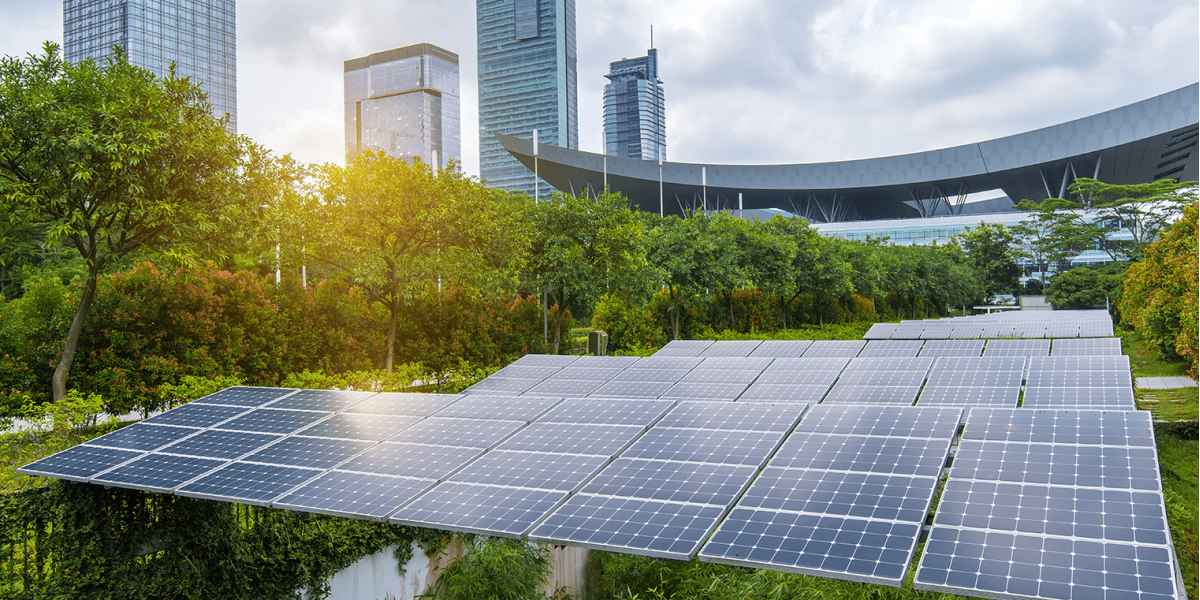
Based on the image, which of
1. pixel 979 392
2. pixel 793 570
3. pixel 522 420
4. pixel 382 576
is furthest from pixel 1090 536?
pixel 382 576

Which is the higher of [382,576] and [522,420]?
[522,420]

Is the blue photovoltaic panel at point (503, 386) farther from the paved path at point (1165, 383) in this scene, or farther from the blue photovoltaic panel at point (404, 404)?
the paved path at point (1165, 383)

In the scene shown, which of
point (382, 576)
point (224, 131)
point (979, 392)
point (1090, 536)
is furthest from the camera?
point (224, 131)

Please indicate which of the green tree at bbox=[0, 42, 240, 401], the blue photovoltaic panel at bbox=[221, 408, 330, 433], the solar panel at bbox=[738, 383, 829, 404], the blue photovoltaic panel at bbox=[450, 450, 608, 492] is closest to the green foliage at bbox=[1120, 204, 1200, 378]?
the solar panel at bbox=[738, 383, 829, 404]

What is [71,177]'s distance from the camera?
11.6 meters

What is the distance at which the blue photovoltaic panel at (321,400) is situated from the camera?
9.41 metres

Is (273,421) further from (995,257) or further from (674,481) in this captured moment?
(995,257)

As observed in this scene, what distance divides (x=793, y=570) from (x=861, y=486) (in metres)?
1.69

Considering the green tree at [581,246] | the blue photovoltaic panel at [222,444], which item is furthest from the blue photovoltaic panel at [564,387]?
the green tree at [581,246]

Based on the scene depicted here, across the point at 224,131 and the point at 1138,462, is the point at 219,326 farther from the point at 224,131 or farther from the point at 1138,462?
the point at 1138,462

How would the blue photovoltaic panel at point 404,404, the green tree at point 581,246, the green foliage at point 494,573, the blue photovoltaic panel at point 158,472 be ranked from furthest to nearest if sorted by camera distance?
the green tree at point 581,246, the green foliage at point 494,573, the blue photovoltaic panel at point 404,404, the blue photovoltaic panel at point 158,472

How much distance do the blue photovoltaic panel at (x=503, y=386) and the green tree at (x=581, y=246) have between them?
29.7 ft

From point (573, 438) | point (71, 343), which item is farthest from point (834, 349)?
point (71, 343)

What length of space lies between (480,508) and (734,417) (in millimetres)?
3438
